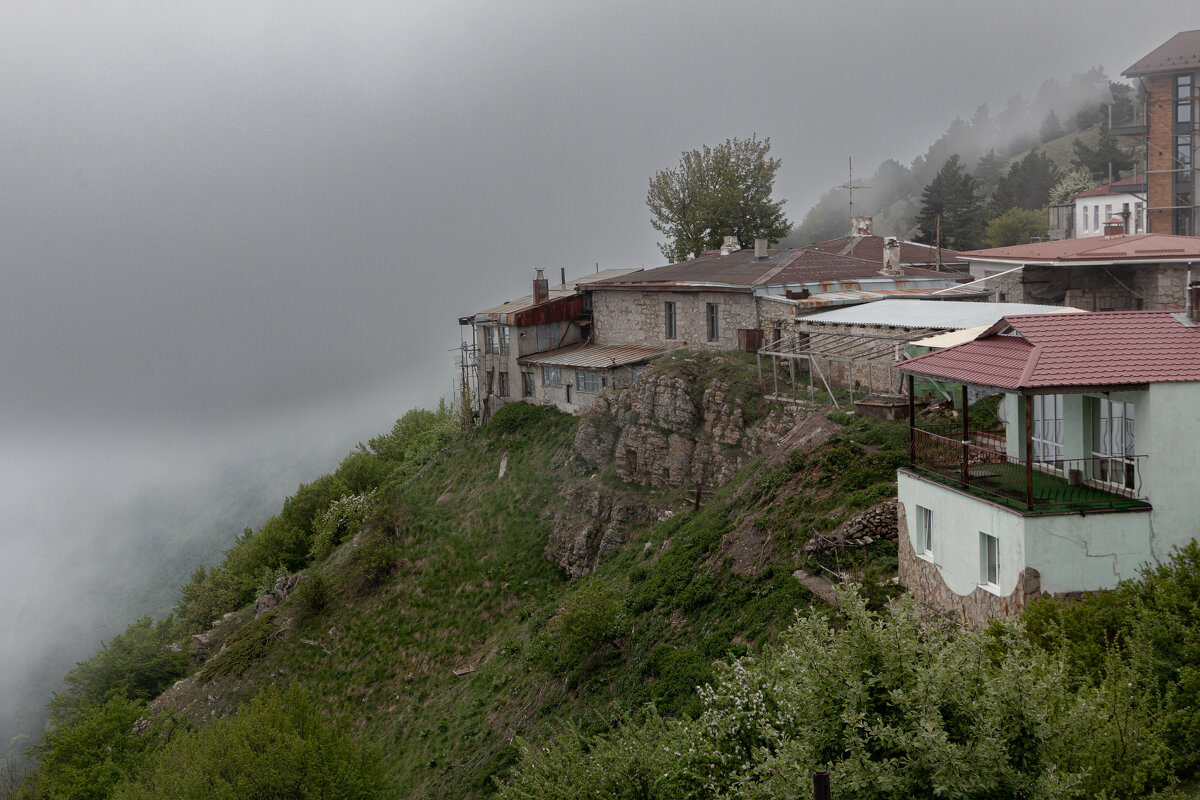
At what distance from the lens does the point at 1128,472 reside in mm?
13367

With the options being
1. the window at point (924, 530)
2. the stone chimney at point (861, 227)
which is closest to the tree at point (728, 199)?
the stone chimney at point (861, 227)

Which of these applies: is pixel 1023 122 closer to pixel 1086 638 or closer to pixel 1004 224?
pixel 1004 224

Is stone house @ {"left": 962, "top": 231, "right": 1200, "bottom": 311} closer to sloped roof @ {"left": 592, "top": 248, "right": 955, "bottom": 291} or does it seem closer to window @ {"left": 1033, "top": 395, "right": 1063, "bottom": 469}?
sloped roof @ {"left": 592, "top": 248, "right": 955, "bottom": 291}

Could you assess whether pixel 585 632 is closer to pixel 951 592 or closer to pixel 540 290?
pixel 951 592

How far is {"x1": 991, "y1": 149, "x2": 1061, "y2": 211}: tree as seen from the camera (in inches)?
3189

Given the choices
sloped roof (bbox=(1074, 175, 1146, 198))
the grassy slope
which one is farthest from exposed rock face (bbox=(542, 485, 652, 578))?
sloped roof (bbox=(1074, 175, 1146, 198))

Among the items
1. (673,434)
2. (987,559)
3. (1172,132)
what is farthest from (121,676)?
(1172,132)

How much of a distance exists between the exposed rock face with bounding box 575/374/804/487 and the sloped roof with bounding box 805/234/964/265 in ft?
38.3

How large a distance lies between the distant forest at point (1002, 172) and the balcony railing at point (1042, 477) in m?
54.1

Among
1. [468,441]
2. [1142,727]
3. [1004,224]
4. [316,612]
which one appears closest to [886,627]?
[1142,727]

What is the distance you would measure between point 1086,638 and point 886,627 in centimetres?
347

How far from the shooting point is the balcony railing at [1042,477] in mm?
12812

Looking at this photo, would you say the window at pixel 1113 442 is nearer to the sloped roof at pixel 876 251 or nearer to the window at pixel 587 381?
the window at pixel 587 381

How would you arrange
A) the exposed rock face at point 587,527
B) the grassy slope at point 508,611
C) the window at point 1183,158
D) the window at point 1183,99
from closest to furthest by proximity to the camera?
the grassy slope at point 508,611, the exposed rock face at point 587,527, the window at point 1183,158, the window at point 1183,99
